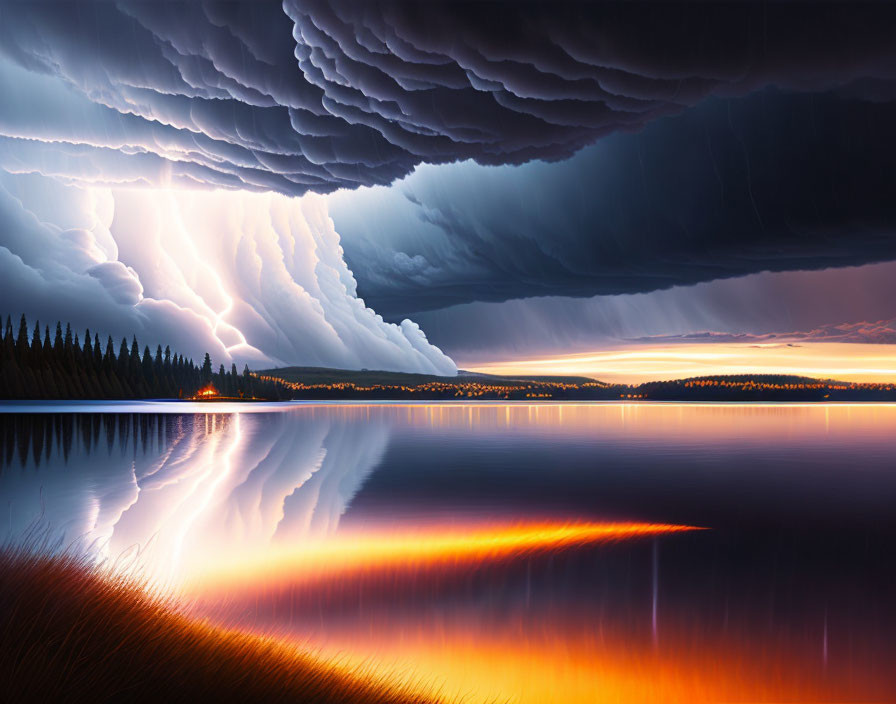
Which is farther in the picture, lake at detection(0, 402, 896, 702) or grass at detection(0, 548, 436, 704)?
lake at detection(0, 402, 896, 702)

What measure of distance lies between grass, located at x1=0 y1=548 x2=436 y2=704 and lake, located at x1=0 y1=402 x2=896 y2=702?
1419 millimetres

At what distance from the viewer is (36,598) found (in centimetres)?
1155

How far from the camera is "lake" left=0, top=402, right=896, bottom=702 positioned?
492 inches

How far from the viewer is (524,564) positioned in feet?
64.7

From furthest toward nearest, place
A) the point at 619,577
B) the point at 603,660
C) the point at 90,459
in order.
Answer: the point at 90,459 < the point at 619,577 < the point at 603,660

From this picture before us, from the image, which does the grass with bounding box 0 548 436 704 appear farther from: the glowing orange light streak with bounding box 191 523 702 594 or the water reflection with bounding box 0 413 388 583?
the glowing orange light streak with bounding box 191 523 702 594

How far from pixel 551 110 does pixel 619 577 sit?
7091cm

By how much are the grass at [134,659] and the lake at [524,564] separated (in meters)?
1.42

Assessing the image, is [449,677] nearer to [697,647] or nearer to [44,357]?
[697,647]

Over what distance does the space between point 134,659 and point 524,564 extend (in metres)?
11.9

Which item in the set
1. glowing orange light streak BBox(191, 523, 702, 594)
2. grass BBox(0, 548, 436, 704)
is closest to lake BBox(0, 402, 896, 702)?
glowing orange light streak BBox(191, 523, 702, 594)

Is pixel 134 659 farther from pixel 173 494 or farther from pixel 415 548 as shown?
pixel 173 494

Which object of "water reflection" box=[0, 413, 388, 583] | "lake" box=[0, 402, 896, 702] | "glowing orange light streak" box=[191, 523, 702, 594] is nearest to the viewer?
"lake" box=[0, 402, 896, 702]

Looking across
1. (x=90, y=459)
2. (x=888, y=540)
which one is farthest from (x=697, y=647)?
(x=90, y=459)
